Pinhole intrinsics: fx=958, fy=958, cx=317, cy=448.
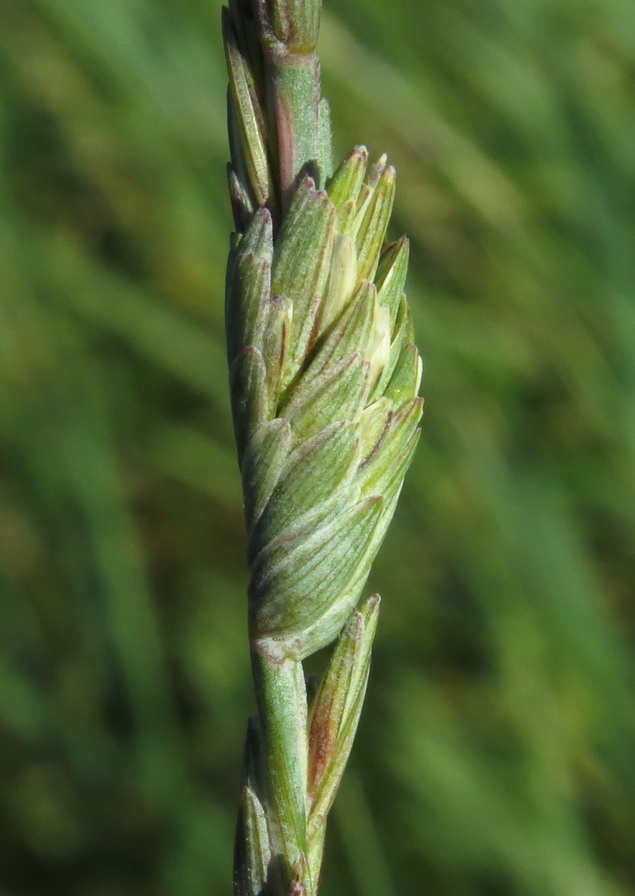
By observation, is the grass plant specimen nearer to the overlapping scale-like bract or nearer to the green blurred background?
the overlapping scale-like bract

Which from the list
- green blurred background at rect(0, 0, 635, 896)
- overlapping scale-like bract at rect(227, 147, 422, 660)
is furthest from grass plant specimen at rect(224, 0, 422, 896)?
green blurred background at rect(0, 0, 635, 896)

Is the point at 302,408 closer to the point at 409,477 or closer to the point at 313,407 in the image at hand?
the point at 313,407

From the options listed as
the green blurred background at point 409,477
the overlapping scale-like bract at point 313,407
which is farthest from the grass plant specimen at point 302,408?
the green blurred background at point 409,477

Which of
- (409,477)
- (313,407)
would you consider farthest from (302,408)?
(409,477)

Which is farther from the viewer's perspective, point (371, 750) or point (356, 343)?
point (371, 750)

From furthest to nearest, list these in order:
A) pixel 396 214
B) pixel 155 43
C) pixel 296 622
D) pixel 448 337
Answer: pixel 396 214 < pixel 448 337 < pixel 155 43 < pixel 296 622

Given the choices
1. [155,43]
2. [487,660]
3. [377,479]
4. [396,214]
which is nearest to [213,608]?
[487,660]

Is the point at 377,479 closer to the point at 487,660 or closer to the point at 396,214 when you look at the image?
the point at 487,660
